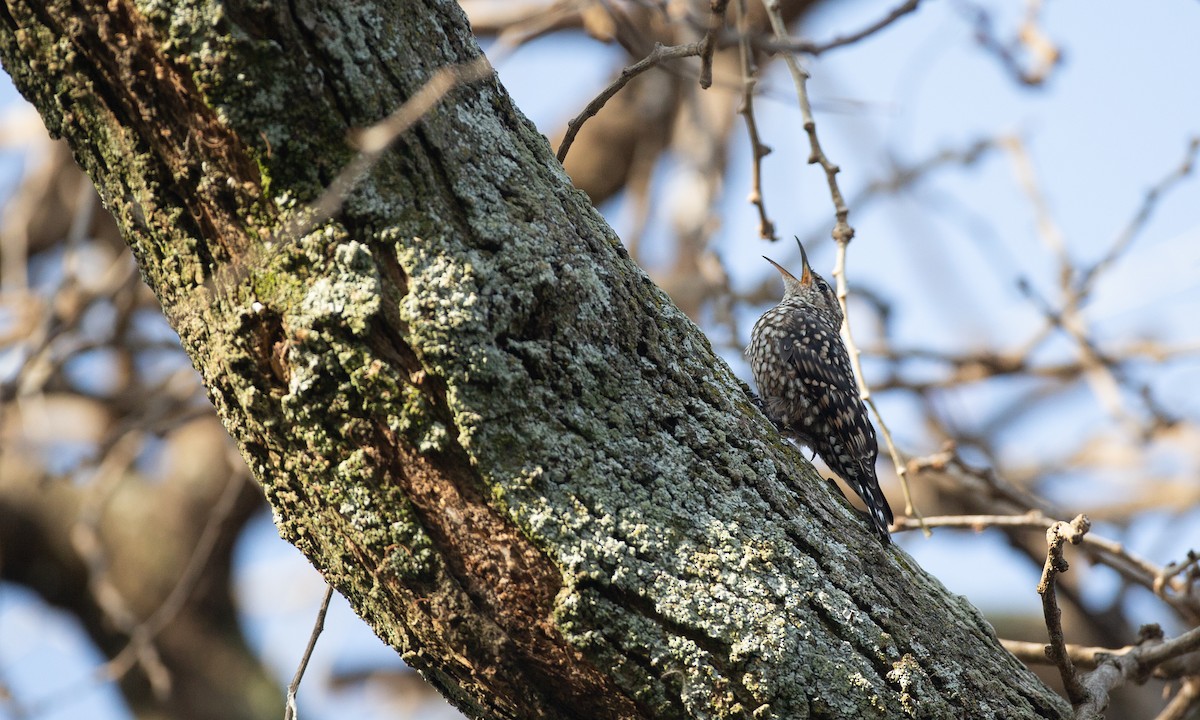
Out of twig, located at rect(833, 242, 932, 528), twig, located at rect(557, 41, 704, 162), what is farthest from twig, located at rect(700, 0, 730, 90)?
twig, located at rect(833, 242, 932, 528)

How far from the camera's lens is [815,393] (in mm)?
4188

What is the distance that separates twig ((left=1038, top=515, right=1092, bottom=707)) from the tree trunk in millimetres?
361

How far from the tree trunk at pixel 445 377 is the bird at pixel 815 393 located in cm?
191

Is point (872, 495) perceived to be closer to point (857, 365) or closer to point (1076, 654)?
point (1076, 654)

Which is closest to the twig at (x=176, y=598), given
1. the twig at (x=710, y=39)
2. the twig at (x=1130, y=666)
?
the twig at (x=710, y=39)

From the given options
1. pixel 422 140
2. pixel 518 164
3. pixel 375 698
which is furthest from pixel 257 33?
pixel 375 698

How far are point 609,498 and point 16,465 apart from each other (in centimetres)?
654

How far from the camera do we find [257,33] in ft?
5.76

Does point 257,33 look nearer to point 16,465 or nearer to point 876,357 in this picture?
point 876,357

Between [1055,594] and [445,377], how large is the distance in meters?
1.43

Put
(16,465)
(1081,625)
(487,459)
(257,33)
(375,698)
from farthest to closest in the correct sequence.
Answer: (375,698), (16,465), (1081,625), (487,459), (257,33)

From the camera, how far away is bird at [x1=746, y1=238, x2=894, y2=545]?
4.06 m

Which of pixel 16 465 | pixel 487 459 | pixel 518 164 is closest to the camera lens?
pixel 487 459

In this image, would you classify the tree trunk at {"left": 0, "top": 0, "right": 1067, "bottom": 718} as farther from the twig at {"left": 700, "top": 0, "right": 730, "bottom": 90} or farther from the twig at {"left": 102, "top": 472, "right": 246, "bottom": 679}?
the twig at {"left": 102, "top": 472, "right": 246, "bottom": 679}
